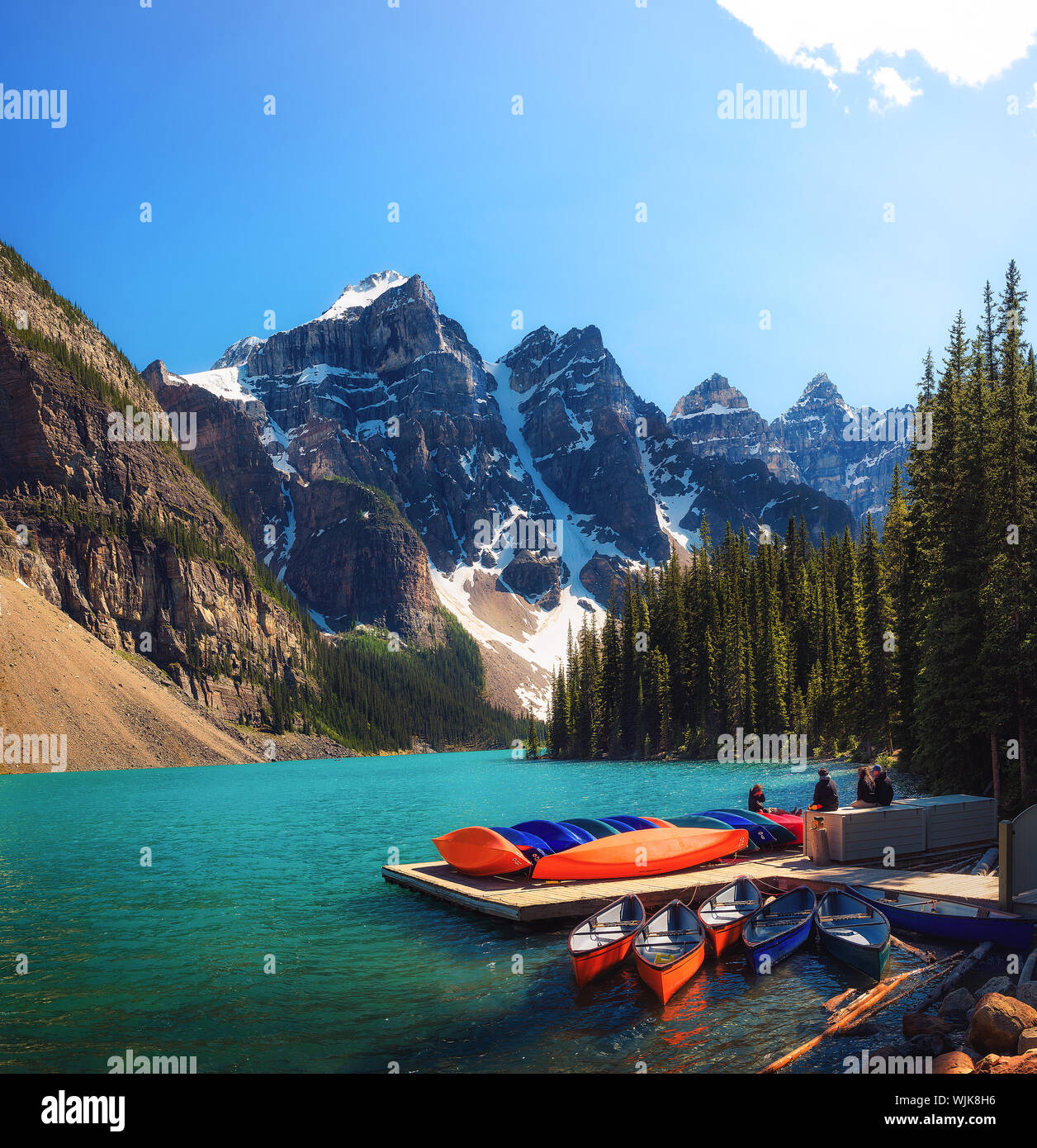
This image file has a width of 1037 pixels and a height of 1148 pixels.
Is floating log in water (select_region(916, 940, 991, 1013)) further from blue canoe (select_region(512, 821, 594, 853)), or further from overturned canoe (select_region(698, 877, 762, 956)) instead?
blue canoe (select_region(512, 821, 594, 853))

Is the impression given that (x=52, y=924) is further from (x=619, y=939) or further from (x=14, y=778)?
(x=14, y=778)

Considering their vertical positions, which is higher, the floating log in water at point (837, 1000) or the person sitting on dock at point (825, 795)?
the person sitting on dock at point (825, 795)

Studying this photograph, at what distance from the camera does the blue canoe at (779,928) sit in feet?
59.0

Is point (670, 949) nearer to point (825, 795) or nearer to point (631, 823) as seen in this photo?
point (825, 795)

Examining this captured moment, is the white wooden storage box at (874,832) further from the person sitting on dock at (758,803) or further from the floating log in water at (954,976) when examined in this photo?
the person sitting on dock at (758,803)

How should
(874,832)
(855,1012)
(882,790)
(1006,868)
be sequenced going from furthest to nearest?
(882,790) → (874,832) → (1006,868) → (855,1012)

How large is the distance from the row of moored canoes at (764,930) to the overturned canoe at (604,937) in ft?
0.07

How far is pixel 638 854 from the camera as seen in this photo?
2512 centimetres

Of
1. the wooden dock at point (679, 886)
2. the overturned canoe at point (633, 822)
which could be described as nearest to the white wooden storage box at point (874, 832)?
the wooden dock at point (679, 886)

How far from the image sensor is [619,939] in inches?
709

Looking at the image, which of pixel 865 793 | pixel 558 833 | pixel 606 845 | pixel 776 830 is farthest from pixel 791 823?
pixel 558 833

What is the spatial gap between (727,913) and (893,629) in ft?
132
